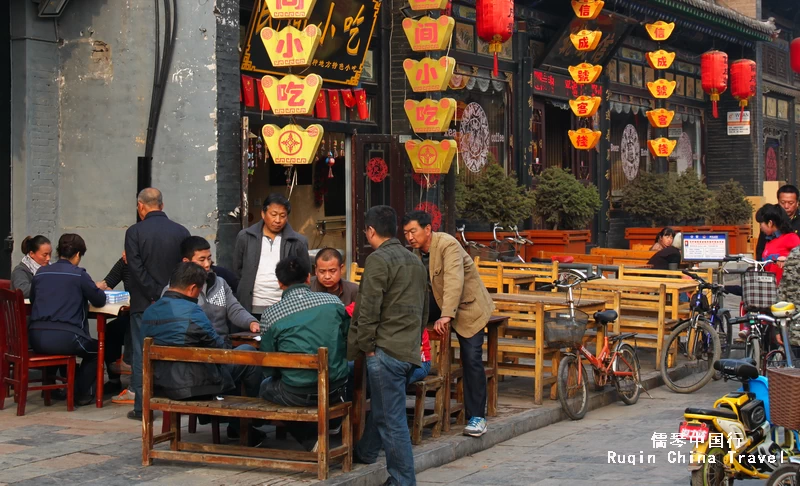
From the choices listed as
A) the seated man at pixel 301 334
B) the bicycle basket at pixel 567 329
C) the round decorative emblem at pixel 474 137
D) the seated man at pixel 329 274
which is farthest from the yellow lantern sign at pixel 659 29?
the seated man at pixel 301 334

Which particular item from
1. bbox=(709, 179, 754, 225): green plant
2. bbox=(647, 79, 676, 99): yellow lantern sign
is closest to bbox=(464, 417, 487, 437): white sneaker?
bbox=(647, 79, 676, 99): yellow lantern sign

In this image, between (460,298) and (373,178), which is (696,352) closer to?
(460,298)

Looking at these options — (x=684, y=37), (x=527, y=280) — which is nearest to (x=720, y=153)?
(x=684, y=37)

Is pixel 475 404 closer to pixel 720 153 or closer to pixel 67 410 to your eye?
pixel 67 410

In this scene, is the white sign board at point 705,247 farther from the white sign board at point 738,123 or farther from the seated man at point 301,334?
the white sign board at point 738,123

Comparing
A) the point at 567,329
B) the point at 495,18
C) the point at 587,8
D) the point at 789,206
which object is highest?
the point at 587,8

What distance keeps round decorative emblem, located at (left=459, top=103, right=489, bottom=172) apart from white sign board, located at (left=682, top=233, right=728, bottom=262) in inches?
216

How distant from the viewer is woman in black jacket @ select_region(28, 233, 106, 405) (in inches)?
346

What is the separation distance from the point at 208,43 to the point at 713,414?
7.09 m

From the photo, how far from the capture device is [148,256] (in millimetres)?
8484

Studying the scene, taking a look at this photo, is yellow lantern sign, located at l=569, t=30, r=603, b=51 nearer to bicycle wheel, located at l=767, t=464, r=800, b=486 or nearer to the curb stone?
the curb stone

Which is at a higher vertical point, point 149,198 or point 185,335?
point 149,198

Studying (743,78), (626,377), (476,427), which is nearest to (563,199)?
(743,78)

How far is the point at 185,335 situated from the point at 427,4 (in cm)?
804
